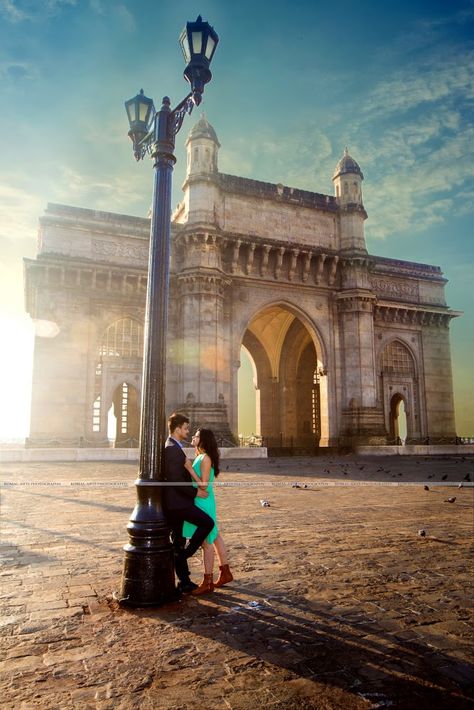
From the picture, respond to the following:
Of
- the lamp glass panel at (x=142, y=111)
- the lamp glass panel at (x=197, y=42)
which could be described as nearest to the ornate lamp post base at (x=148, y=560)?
the lamp glass panel at (x=142, y=111)

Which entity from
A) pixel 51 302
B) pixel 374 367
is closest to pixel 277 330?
pixel 374 367

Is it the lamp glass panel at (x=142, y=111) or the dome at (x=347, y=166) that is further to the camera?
the dome at (x=347, y=166)

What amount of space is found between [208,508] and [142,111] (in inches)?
175

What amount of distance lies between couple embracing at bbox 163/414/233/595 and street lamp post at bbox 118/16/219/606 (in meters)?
0.11

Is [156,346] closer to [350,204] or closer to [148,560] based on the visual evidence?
[148,560]

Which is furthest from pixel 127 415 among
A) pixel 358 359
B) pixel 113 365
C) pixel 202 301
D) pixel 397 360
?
pixel 397 360

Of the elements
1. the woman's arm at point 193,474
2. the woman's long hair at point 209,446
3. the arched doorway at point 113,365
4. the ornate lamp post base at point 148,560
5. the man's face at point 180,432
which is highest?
the arched doorway at point 113,365

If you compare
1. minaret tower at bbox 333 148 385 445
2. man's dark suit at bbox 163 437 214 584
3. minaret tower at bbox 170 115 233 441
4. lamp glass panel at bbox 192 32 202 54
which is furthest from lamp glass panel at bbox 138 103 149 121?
minaret tower at bbox 333 148 385 445

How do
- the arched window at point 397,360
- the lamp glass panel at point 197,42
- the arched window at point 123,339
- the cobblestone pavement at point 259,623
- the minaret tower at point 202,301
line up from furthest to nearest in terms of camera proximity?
1. the arched window at point 397,360
2. the arched window at point 123,339
3. the minaret tower at point 202,301
4. the lamp glass panel at point 197,42
5. the cobblestone pavement at point 259,623

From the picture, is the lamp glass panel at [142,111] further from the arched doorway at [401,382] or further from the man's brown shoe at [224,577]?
the arched doorway at [401,382]

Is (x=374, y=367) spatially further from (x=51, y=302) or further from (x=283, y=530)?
(x=283, y=530)

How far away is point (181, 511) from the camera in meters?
4.27

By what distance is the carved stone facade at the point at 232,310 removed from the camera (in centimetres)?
2234

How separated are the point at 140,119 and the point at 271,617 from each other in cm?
527
